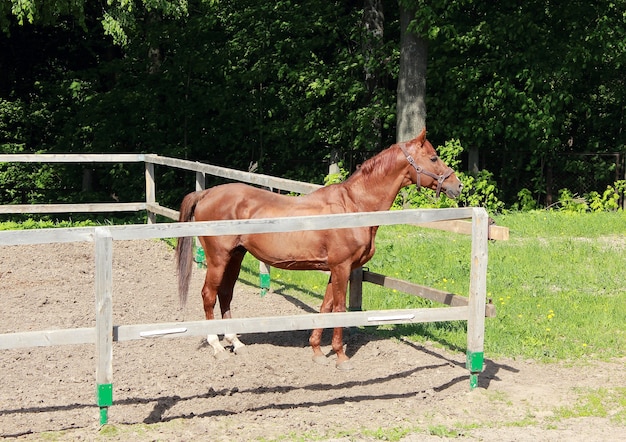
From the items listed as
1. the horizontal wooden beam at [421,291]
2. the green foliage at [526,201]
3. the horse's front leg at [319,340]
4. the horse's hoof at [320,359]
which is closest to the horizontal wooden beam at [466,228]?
the horizontal wooden beam at [421,291]

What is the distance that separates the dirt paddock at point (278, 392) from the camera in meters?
5.75

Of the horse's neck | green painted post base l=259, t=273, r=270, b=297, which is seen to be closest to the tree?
green painted post base l=259, t=273, r=270, b=297

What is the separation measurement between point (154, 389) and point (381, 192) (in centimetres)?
250

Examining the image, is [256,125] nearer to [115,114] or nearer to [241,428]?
[115,114]

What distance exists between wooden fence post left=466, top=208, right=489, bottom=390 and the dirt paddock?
10.1 inches

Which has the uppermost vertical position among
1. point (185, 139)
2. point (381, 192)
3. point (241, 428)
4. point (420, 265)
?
point (185, 139)

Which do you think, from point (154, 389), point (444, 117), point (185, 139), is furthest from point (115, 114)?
point (154, 389)

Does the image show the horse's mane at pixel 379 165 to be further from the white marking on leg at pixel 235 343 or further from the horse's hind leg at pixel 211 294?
the white marking on leg at pixel 235 343

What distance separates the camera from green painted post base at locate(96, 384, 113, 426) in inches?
221

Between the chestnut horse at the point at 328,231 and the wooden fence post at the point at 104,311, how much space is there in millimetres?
1987

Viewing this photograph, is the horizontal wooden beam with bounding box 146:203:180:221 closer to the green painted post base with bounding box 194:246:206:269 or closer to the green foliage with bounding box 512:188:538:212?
the green painted post base with bounding box 194:246:206:269

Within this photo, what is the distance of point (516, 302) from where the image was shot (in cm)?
942

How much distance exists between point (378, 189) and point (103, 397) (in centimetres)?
300

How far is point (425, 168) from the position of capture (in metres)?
7.36
